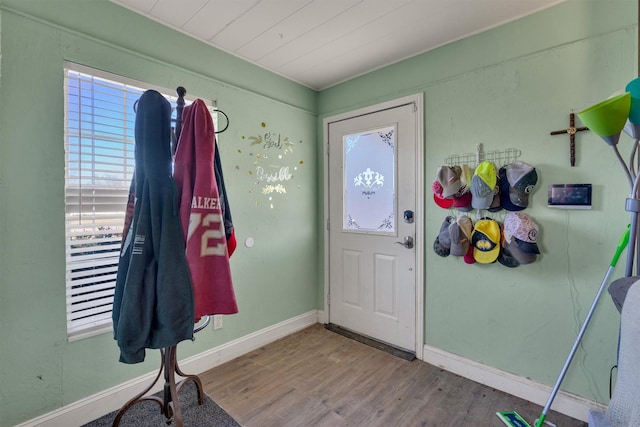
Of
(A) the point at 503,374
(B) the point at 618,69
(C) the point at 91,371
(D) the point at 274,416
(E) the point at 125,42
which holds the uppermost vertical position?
(E) the point at 125,42

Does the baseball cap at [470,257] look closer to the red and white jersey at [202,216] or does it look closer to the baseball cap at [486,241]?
the baseball cap at [486,241]

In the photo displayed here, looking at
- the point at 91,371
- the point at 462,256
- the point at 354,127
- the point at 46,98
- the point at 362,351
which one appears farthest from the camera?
the point at 354,127

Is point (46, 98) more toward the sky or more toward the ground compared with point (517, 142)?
more toward the sky

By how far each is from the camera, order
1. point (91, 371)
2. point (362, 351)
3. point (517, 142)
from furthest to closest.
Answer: point (362, 351)
point (517, 142)
point (91, 371)

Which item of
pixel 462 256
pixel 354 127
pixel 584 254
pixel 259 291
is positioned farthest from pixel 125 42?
pixel 584 254

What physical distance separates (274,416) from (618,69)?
2.74 meters

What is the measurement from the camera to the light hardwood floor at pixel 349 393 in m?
1.71

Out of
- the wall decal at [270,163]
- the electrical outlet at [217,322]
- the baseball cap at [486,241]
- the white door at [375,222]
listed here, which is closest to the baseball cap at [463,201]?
the baseball cap at [486,241]

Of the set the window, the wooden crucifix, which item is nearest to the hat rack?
→ the wooden crucifix

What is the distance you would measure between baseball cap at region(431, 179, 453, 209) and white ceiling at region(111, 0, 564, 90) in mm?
1055

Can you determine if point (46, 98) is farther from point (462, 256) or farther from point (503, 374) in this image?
point (503, 374)

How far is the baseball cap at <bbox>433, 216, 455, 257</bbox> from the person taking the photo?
2.06m

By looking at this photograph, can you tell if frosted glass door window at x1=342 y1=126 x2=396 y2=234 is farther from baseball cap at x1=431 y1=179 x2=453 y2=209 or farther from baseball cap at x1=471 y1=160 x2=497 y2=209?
baseball cap at x1=471 y1=160 x2=497 y2=209

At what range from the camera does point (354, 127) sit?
2.74 m
